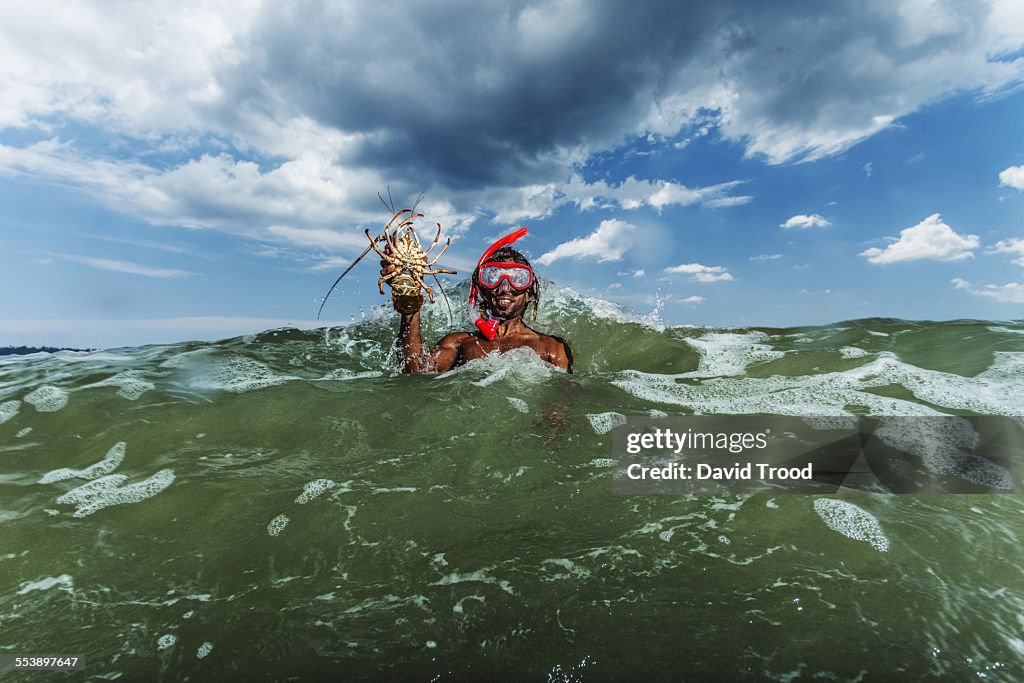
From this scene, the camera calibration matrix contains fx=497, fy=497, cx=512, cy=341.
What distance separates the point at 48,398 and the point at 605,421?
19.7 ft

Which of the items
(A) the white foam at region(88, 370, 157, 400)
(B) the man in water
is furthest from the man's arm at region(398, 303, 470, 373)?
(A) the white foam at region(88, 370, 157, 400)

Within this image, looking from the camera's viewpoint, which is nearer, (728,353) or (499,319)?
(499,319)

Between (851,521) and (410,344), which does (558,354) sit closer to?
(410,344)

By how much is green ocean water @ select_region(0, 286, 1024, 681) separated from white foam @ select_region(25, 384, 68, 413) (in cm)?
3

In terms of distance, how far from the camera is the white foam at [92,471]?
388 centimetres

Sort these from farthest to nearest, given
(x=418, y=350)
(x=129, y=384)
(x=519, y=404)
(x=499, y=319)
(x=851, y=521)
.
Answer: (x=499, y=319)
(x=129, y=384)
(x=418, y=350)
(x=519, y=404)
(x=851, y=521)

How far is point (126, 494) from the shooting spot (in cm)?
354

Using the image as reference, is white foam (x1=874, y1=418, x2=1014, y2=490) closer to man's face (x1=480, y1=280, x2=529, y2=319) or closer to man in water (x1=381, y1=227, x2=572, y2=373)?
man in water (x1=381, y1=227, x2=572, y2=373)

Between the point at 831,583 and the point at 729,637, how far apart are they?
0.71 m

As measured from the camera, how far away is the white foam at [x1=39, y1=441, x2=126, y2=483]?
388cm
